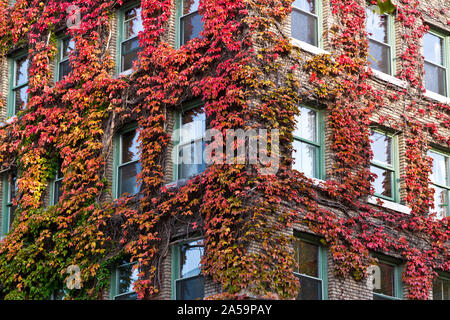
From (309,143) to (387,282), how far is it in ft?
12.2

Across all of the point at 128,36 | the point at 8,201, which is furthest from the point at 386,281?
the point at 8,201

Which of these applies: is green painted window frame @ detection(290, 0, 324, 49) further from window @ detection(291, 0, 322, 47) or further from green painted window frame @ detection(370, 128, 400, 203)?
green painted window frame @ detection(370, 128, 400, 203)

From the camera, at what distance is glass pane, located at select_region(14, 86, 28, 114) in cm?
2711

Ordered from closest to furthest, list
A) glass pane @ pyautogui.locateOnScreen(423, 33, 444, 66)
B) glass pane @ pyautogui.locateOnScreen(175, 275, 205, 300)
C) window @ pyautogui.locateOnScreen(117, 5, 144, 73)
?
glass pane @ pyautogui.locateOnScreen(175, 275, 205, 300) → window @ pyautogui.locateOnScreen(117, 5, 144, 73) → glass pane @ pyautogui.locateOnScreen(423, 33, 444, 66)

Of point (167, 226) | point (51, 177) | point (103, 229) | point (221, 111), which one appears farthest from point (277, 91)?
point (51, 177)

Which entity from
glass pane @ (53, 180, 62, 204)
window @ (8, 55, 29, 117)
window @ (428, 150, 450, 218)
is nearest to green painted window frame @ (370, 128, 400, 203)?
window @ (428, 150, 450, 218)

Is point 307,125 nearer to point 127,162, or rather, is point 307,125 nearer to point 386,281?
point 386,281

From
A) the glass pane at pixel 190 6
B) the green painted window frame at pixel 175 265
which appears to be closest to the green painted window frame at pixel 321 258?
the green painted window frame at pixel 175 265

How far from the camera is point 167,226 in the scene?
21.3 m

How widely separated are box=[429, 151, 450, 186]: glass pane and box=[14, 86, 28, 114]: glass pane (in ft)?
36.9

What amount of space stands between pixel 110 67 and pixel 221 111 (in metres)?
4.40

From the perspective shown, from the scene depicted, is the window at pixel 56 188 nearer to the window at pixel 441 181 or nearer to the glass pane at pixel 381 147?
the glass pane at pixel 381 147

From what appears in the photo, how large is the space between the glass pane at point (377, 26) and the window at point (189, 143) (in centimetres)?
537

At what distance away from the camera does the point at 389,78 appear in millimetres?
24219
